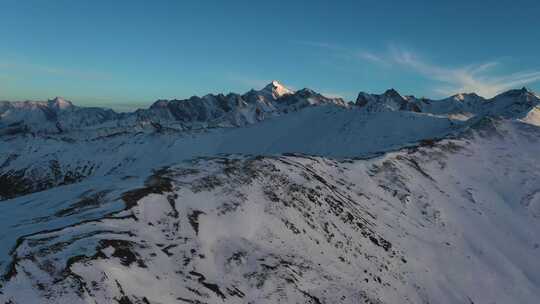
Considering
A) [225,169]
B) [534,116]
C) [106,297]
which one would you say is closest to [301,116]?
[534,116]

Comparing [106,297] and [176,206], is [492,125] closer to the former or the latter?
[176,206]

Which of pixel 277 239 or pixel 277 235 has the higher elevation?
pixel 277 235

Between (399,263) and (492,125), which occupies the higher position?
(492,125)

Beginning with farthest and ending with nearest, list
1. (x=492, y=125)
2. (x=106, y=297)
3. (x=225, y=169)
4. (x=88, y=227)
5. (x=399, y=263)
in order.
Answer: (x=492, y=125), (x=225, y=169), (x=399, y=263), (x=88, y=227), (x=106, y=297)

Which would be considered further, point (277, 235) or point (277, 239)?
point (277, 235)

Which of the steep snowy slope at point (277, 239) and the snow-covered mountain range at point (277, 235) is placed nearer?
the steep snowy slope at point (277, 239)

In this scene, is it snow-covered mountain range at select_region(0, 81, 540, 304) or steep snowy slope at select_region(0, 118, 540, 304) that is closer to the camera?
steep snowy slope at select_region(0, 118, 540, 304)

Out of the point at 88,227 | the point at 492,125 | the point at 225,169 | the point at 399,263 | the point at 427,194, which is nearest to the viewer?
the point at 88,227

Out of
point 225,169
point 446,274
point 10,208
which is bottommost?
point 446,274
